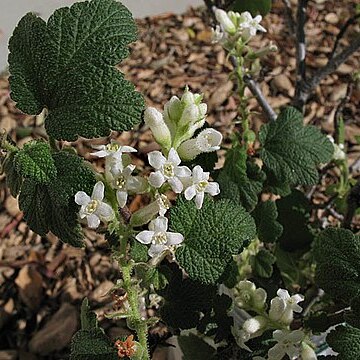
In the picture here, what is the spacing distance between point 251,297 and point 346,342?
177 millimetres

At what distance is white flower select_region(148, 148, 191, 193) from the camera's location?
70 centimetres

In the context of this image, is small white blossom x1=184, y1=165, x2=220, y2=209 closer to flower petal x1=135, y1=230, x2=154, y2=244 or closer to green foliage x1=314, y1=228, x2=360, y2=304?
flower petal x1=135, y1=230, x2=154, y2=244

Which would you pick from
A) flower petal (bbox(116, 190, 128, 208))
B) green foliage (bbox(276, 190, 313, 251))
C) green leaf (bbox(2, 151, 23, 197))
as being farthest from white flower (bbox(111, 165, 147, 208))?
green foliage (bbox(276, 190, 313, 251))

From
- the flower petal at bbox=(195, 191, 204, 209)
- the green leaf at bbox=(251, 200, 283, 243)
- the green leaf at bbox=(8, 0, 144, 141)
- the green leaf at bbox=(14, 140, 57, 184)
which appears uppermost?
the green leaf at bbox=(8, 0, 144, 141)

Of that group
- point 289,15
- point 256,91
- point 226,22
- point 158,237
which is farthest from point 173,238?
point 289,15

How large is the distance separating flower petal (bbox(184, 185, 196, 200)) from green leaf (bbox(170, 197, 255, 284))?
0.07 m

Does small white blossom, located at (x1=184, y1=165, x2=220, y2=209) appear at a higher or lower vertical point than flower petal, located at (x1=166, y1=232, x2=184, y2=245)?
higher

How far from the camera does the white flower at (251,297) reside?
3.05 ft

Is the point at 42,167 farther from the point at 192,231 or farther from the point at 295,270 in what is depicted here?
the point at 295,270

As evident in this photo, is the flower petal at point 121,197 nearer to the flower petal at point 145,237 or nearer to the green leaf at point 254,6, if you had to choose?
the flower petal at point 145,237

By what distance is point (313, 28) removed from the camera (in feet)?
7.13

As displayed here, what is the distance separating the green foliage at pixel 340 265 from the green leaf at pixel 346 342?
4 cm

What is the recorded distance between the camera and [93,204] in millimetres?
687

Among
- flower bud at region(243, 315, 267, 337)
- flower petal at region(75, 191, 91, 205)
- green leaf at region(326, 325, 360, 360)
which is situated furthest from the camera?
flower bud at region(243, 315, 267, 337)
